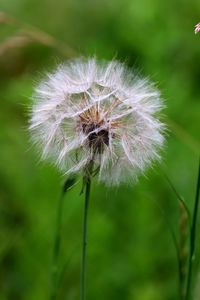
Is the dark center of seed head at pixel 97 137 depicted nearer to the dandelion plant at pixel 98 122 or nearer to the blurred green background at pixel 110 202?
the dandelion plant at pixel 98 122

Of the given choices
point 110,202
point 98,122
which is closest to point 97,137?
point 98,122

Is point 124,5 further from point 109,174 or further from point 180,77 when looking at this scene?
point 109,174

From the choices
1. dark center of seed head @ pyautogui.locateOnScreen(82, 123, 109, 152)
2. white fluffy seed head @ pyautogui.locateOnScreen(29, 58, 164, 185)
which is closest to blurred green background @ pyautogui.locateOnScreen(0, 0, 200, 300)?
white fluffy seed head @ pyautogui.locateOnScreen(29, 58, 164, 185)

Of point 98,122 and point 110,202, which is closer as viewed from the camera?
point 98,122

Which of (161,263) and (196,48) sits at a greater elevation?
(196,48)

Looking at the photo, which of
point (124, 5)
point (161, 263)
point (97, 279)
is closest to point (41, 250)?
point (97, 279)

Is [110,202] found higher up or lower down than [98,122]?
lower down

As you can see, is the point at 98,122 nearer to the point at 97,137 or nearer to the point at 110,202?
the point at 97,137
